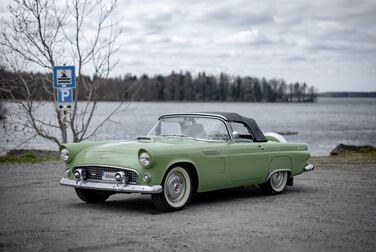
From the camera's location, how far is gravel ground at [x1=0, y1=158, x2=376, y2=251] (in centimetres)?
626

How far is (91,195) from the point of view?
367 inches

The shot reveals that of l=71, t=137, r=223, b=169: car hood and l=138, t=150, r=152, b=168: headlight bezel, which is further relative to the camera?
l=71, t=137, r=223, b=169: car hood

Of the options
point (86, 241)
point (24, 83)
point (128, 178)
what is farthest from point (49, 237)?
point (24, 83)

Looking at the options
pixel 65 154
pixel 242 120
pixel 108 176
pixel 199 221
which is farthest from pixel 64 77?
pixel 199 221

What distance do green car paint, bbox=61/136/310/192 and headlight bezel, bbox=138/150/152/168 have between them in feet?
0.15

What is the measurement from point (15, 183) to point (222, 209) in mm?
5114

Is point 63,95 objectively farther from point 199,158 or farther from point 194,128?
point 199,158

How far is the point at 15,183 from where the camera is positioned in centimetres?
1174

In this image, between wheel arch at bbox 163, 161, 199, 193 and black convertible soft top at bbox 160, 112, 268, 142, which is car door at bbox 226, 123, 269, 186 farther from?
wheel arch at bbox 163, 161, 199, 193

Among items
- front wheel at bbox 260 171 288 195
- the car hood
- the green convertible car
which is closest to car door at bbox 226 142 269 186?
the green convertible car

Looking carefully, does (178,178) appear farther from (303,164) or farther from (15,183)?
(15,183)

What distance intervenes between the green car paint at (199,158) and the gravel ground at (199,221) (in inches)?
18.2

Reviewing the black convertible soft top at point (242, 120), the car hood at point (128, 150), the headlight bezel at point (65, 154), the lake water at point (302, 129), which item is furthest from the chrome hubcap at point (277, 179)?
the lake water at point (302, 129)

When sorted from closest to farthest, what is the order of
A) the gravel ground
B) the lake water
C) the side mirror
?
the gravel ground, the side mirror, the lake water
